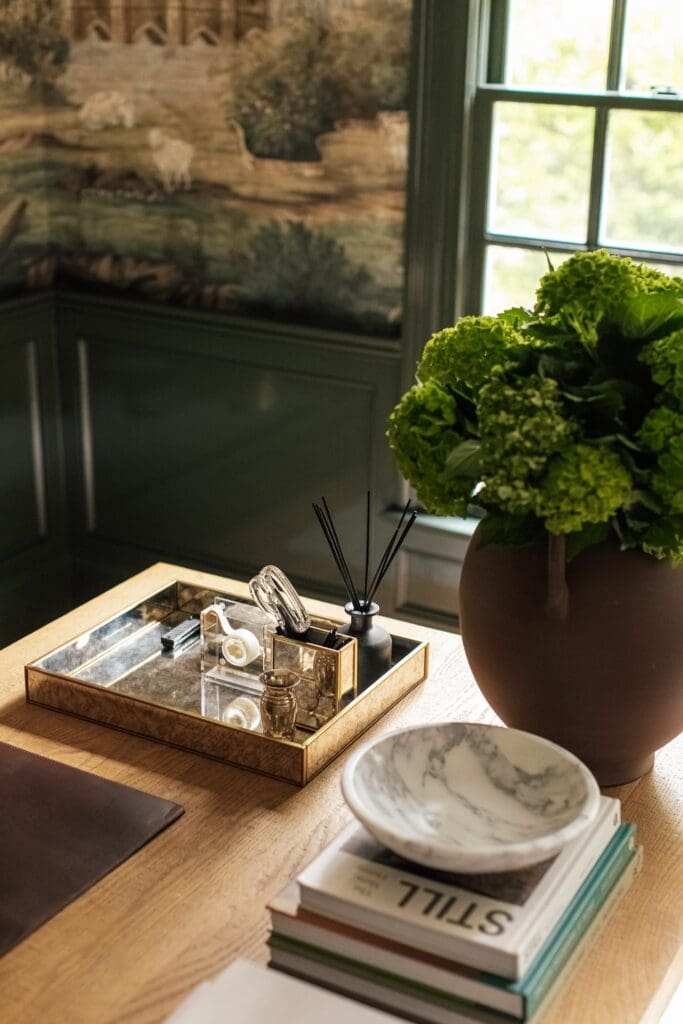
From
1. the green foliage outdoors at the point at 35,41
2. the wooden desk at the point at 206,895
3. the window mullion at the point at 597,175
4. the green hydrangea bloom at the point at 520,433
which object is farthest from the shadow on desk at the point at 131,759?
the green foliage outdoors at the point at 35,41

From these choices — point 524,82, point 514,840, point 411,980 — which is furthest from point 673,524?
point 524,82

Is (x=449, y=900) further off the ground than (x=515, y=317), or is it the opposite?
(x=515, y=317)

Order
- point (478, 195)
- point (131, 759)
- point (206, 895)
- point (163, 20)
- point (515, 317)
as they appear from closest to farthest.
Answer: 1. point (206, 895)
2. point (515, 317)
3. point (131, 759)
4. point (478, 195)
5. point (163, 20)

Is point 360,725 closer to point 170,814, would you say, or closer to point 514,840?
point 170,814

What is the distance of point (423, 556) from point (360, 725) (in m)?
1.64

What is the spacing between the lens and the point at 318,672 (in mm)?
1804

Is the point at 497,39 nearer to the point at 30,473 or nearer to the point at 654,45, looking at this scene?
the point at 654,45

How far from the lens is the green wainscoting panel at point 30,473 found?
367 centimetres

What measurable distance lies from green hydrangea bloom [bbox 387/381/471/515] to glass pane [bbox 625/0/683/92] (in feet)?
5.62

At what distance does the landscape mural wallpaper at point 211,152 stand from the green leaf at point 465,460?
6.01 ft

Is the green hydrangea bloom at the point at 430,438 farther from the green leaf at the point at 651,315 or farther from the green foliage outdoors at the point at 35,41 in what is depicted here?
the green foliage outdoors at the point at 35,41

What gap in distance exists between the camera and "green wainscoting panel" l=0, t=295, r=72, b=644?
3672 mm

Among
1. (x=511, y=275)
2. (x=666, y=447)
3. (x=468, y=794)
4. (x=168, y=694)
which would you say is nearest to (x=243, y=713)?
(x=168, y=694)

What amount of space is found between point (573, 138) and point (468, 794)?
6.80 feet
